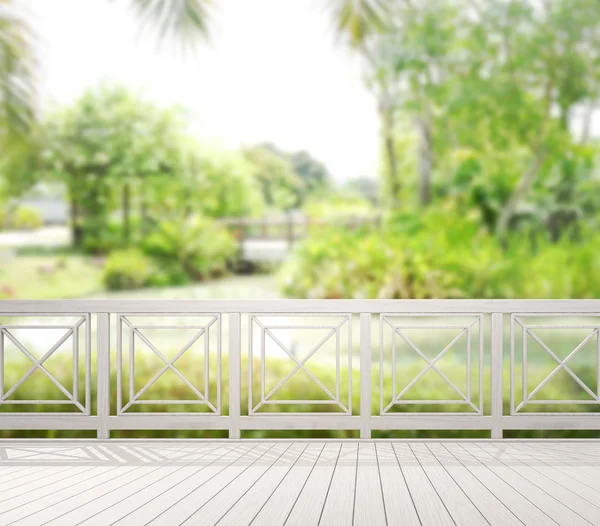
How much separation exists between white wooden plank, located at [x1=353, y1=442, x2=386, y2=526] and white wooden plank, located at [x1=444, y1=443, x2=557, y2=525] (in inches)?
16.0

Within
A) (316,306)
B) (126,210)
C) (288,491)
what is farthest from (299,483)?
(126,210)

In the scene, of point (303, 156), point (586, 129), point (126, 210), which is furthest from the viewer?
point (126, 210)

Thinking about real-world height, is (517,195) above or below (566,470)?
above

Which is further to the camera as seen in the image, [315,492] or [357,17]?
[357,17]

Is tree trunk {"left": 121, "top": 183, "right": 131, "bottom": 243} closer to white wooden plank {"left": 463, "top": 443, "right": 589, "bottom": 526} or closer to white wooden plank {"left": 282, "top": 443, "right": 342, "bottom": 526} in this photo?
white wooden plank {"left": 282, "top": 443, "right": 342, "bottom": 526}

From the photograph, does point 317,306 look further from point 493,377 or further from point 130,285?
point 130,285

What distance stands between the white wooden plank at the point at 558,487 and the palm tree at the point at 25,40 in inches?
176

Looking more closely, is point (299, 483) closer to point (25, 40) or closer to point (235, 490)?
point (235, 490)

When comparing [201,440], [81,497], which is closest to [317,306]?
[201,440]

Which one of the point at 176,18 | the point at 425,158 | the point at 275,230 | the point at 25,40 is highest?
the point at 25,40

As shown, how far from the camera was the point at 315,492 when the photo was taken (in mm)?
2523

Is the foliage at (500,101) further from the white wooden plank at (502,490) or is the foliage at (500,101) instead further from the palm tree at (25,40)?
the white wooden plank at (502,490)

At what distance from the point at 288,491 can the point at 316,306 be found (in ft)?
3.22

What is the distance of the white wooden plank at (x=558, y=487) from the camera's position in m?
2.33
